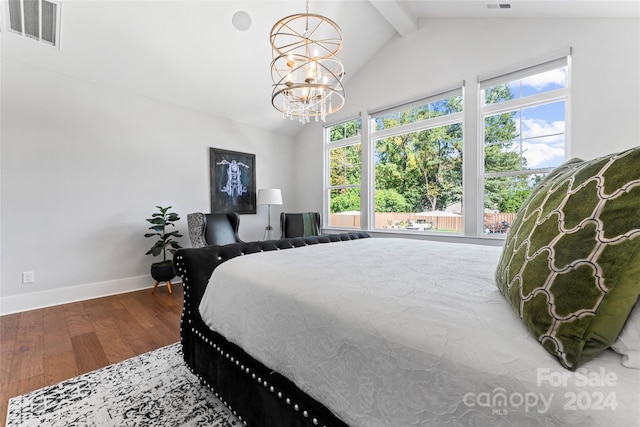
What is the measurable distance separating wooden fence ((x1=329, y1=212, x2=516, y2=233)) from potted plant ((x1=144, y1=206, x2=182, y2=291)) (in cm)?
271

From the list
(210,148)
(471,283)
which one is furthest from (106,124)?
(471,283)

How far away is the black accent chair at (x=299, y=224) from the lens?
172 inches

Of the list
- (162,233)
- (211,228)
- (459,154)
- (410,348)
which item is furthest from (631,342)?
(162,233)

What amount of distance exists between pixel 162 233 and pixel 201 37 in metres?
2.55

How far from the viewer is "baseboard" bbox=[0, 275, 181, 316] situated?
112 inches

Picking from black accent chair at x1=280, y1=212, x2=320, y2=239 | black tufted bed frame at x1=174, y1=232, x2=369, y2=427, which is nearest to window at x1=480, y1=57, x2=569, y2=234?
black accent chair at x1=280, y1=212, x2=320, y2=239

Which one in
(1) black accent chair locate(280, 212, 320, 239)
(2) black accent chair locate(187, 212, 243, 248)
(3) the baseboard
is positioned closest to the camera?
(3) the baseboard

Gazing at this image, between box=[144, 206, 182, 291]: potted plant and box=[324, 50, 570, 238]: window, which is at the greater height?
box=[324, 50, 570, 238]: window

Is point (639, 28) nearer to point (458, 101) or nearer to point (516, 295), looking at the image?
point (458, 101)

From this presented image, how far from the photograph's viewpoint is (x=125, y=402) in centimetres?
151

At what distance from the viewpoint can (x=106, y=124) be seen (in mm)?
3455

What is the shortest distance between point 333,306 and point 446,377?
372 mm

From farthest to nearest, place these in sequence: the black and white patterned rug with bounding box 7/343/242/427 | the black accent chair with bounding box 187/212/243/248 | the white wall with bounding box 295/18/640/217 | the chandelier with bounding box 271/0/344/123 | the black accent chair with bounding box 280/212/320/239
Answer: the black accent chair with bounding box 280/212/320/239 < the black accent chair with bounding box 187/212/243/248 < the white wall with bounding box 295/18/640/217 < the chandelier with bounding box 271/0/344/123 < the black and white patterned rug with bounding box 7/343/242/427

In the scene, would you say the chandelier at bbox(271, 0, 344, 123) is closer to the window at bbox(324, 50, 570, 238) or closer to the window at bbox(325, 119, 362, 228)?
the window at bbox(325, 119, 362, 228)
